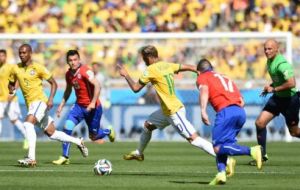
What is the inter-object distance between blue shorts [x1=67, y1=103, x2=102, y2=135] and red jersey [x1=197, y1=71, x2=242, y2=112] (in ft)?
18.8

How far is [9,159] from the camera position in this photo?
18.8m

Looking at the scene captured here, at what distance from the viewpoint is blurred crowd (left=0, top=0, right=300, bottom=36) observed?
1228 inches

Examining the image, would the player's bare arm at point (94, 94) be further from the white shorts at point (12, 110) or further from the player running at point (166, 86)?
the white shorts at point (12, 110)

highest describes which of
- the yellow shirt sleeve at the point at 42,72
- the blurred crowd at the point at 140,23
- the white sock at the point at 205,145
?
the blurred crowd at the point at 140,23

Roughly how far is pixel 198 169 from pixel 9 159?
14.8 ft

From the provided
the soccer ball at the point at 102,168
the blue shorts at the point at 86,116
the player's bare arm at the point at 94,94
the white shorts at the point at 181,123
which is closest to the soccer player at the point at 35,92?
the player's bare arm at the point at 94,94

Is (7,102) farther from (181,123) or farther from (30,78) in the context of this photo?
(181,123)

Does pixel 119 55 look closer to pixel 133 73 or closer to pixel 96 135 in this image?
pixel 133 73

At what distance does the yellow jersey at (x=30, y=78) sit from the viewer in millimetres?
17203

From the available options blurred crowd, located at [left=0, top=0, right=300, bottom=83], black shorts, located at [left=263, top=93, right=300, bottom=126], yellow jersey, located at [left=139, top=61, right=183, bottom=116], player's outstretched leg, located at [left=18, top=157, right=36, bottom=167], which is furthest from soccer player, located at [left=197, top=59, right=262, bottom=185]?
blurred crowd, located at [left=0, top=0, right=300, bottom=83]

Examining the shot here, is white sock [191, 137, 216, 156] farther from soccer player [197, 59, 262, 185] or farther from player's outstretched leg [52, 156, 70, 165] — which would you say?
player's outstretched leg [52, 156, 70, 165]

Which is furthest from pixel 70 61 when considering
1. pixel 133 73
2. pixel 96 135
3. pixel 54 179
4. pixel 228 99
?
pixel 133 73

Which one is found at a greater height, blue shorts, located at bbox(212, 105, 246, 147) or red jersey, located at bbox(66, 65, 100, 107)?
red jersey, located at bbox(66, 65, 100, 107)

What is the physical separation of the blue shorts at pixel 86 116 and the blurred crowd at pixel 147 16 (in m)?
12.4
